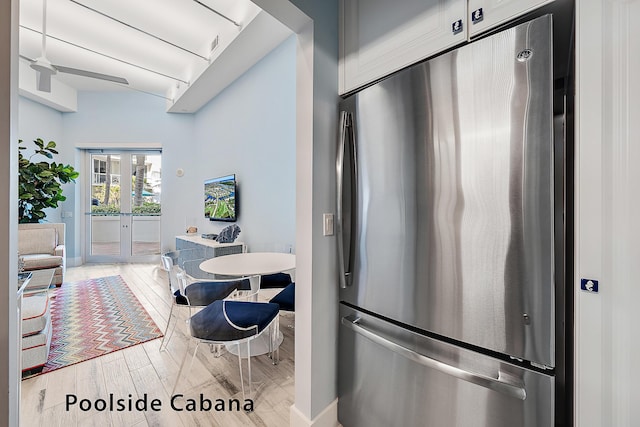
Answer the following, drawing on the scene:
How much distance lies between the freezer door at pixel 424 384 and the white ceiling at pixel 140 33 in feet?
10.9

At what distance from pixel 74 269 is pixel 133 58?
4299 millimetres

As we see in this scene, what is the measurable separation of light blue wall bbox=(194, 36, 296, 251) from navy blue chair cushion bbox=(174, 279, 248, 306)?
1.15 m

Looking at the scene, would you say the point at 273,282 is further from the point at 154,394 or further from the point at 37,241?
the point at 37,241

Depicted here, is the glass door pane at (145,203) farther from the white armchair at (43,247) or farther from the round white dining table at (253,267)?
the round white dining table at (253,267)

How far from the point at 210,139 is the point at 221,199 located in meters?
1.48

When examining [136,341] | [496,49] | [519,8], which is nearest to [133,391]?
[136,341]

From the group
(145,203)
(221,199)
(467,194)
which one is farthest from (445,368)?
(145,203)

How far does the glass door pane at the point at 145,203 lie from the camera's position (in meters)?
6.27

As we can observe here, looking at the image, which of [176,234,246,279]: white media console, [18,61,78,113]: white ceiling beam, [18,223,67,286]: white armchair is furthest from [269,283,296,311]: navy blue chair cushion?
[18,61,78,113]: white ceiling beam

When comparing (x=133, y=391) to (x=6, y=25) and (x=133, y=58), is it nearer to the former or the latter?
(x=6, y=25)

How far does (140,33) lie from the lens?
3779mm

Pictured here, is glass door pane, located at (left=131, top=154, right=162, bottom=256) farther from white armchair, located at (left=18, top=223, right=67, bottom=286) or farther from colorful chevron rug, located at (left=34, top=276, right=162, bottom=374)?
colorful chevron rug, located at (left=34, top=276, right=162, bottom=374)

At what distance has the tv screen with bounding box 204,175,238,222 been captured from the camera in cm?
452

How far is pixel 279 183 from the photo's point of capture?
365 centimetres
